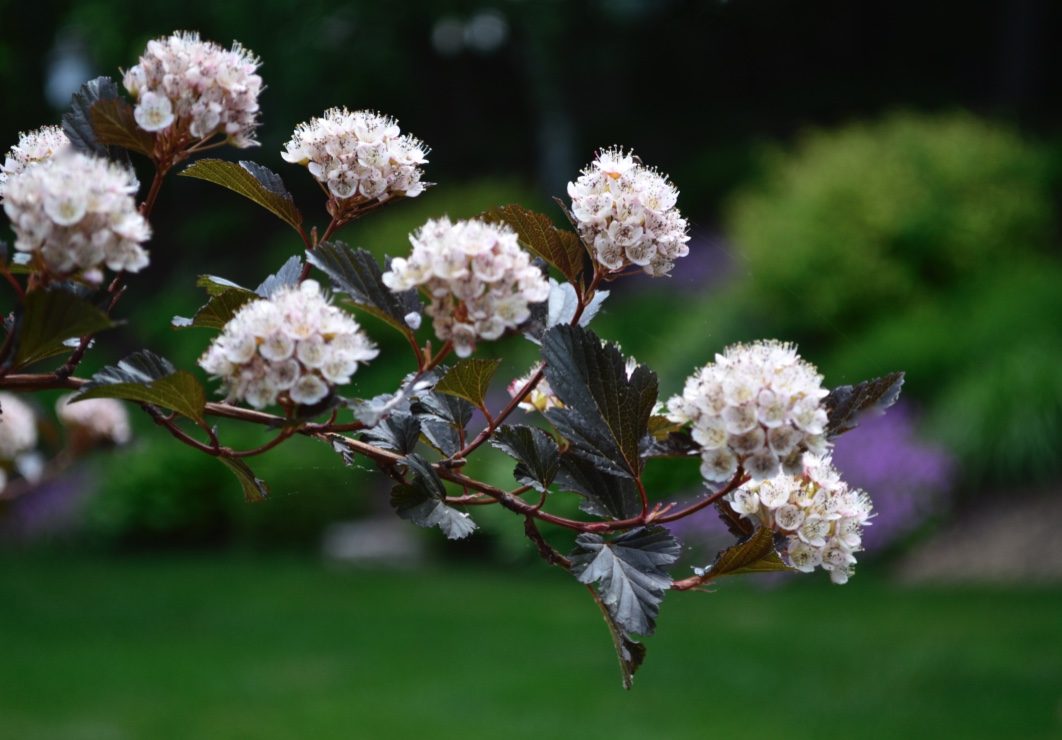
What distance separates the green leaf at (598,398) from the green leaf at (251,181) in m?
0.25

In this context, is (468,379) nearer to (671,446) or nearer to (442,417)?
(442,417)

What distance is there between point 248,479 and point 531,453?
20 cm

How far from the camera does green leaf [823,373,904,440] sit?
702mm

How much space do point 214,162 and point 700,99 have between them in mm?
12766

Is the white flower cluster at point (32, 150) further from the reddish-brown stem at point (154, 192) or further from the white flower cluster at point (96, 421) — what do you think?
the white flower cluster at point (96, 421)

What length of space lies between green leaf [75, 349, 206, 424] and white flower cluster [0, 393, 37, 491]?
1.01 metres

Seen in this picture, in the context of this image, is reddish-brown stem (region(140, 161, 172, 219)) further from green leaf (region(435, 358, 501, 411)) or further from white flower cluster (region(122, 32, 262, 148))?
green leaf (region(435, 358, 501, 411))

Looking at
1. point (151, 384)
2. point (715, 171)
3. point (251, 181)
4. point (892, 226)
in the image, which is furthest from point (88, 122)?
point (715, 171)

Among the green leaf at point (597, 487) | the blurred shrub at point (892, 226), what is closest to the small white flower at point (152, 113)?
the green leaf at point (597, 487)

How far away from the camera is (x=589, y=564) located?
28.7 inches

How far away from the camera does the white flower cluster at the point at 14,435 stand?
5.51ft

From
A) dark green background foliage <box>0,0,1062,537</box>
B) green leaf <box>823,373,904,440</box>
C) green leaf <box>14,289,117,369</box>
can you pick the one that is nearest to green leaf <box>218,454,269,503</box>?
green leaf <box>14,289,117,369</box>

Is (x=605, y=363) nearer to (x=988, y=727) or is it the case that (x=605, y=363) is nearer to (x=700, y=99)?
(x=988, y=727)

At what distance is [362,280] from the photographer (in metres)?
0.70
